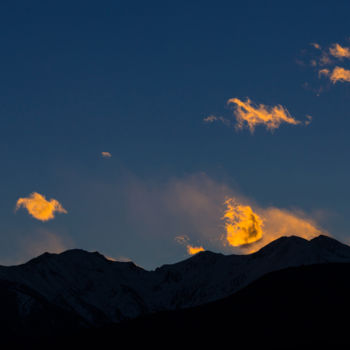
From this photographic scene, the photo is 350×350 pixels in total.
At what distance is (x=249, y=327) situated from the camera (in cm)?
17538

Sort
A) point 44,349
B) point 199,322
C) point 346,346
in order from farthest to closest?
1. point 199,322
2. point 44,349
3. point 346,346

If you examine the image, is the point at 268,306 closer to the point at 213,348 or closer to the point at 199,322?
the point at 199,322

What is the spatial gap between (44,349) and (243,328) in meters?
55.6

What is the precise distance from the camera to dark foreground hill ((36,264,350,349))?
160 meters

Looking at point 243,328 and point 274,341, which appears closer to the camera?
point 274,341

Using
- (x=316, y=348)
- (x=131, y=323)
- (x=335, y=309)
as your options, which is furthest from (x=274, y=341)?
(x=131, y=323)

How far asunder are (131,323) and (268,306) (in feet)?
141

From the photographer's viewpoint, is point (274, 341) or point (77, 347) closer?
point (274, 341)

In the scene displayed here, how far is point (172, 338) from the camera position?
17400cm

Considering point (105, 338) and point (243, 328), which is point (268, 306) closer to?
point (243, 328)

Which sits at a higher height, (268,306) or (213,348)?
(268,306)

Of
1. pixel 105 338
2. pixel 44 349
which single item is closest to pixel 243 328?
pixel 105 338

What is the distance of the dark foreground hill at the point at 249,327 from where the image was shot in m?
160

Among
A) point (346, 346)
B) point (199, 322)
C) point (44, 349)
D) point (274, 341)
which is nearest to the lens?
point (346, 346)
